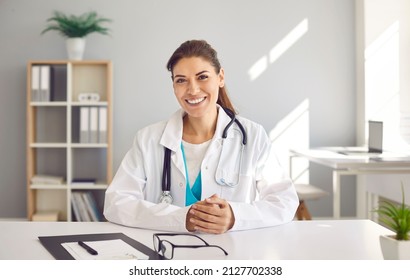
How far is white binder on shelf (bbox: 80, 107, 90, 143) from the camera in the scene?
3.23 meters

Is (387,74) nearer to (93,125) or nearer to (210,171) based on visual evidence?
(93,125)

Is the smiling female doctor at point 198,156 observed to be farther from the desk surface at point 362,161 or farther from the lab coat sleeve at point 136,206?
the desk surface at point 362,161

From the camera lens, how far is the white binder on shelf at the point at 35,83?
10.6 ft

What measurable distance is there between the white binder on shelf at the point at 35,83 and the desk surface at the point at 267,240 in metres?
2.19

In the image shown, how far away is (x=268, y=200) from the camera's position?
1.28 metres

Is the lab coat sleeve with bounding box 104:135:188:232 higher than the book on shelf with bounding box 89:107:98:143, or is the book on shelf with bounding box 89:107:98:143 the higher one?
the book on shelf with bounding box 89:107:98:143

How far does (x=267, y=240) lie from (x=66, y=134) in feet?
8.43

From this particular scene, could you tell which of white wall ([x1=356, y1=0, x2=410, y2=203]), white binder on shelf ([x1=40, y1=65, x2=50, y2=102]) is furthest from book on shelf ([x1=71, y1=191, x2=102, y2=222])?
white wall ([x1=356, y1=0, x2=410, y2=203])

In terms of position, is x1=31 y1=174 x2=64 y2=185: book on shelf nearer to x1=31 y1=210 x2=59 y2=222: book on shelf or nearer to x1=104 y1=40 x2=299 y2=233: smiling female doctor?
x1=31 y1=210 x2=59 y2=222: book on shelf

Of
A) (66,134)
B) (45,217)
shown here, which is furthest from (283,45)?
(45,217)

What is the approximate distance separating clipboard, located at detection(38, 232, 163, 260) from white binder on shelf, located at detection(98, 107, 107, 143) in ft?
7.27

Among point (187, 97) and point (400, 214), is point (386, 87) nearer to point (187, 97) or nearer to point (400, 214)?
point (187, 97)

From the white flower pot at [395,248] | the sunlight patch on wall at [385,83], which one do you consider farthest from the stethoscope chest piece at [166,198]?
the sunlight patch on wall at [385,83]

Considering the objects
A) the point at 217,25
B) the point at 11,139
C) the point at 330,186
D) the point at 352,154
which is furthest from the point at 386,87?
the point at 11,139
